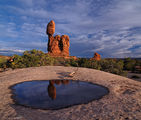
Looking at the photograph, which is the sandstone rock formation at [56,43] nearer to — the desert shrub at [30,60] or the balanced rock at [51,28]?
the balanced rock at [51,28]

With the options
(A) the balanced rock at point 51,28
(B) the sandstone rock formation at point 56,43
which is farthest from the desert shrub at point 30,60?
(A) the balanced rock at point 51,28

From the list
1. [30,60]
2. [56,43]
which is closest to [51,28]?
[56,43]

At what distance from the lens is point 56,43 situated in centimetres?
5459

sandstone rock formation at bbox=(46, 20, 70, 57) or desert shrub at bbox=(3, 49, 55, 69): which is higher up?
sandstone rock formation at bbox=(46, 20, 70, 57)

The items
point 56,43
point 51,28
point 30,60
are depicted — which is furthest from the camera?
point 56,43

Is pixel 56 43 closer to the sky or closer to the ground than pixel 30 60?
closer to the sky

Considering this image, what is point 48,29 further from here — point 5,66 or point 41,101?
point 41,101

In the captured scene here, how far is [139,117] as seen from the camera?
2059 mm

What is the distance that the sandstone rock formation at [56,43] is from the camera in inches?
2105

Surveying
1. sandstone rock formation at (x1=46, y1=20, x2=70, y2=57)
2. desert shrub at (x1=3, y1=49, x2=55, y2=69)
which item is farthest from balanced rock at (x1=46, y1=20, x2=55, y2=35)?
desert shrub at (x1=3, y1=49, x2=55, y2=69)

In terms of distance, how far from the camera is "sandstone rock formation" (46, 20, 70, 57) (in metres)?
53.5

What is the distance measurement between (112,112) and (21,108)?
2.33 meters

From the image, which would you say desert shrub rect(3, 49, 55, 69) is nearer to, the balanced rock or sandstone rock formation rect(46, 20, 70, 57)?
sandstone rock formation rect(46, 20, 70, 57)

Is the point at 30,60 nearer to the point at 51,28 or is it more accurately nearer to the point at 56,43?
the point at 56,43
